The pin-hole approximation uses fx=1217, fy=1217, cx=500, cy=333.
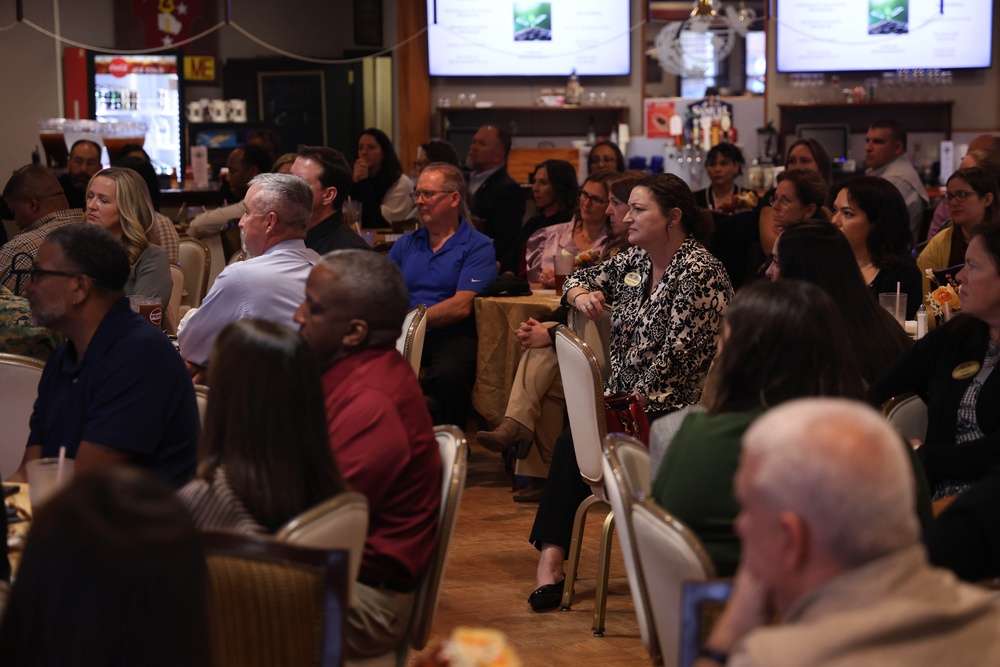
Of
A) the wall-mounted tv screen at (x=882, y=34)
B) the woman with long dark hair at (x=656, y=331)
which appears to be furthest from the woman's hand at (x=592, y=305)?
the wall-mounted tv screen at (x=882, y=34)

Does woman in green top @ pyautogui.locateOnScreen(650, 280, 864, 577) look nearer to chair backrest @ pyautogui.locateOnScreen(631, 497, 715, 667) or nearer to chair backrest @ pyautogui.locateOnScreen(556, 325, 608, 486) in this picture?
chair backrest @ pyautogui.locateOnScreen(631, 497, 715, 667)

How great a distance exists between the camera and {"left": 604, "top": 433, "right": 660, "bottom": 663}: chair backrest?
2328 mm

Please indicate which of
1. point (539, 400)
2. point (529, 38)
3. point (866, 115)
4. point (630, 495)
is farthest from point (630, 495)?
point (866, 115)

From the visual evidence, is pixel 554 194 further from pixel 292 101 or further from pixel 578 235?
pixel 292 101

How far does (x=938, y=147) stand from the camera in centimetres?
1088

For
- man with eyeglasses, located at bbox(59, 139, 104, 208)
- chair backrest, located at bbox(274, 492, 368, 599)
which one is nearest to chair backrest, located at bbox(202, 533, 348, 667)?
chair backrest, located at bbox(274, 492, 368, 599)

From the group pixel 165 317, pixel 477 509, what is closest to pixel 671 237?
pixel 477 509

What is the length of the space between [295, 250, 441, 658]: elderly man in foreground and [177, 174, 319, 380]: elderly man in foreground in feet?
3.89

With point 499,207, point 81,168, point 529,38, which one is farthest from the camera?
point 529,38

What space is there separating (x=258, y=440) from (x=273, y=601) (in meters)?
0.30

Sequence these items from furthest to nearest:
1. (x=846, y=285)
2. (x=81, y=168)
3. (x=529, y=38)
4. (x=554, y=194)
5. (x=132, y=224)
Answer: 1. (x=529, y=38)
2. (x=81, y=168)
3. (x=554, y=194)
4. (x=132, y=224)
5. (x=846, y=285)

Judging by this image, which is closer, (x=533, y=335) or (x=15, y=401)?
(x=15, y=401)

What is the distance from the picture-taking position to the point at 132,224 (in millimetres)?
4867

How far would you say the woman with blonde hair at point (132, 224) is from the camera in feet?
15.8
